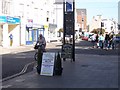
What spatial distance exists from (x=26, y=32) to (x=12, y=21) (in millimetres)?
7710

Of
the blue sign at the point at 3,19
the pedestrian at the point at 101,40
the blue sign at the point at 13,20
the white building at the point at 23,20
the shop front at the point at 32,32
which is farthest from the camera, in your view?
the shop front at the point at 32,32

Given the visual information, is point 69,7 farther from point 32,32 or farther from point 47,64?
point 32,32

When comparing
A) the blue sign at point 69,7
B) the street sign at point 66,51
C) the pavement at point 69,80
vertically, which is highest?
the blue sign at point 69,7

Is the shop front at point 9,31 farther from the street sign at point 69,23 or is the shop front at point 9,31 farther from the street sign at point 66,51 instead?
the street sign at point 66,51

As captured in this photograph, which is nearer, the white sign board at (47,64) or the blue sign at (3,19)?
the white sign board at (47,64)

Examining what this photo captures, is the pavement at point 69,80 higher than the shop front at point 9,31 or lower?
lower

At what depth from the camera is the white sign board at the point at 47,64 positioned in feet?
49.4

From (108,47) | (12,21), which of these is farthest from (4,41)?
(108,47)

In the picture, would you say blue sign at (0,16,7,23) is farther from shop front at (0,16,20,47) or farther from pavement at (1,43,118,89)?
pavement at (1,43,118,89)

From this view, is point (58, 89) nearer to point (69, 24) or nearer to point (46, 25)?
point (69, 24)

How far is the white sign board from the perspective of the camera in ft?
49.4

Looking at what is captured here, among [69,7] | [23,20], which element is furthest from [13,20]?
[69,7]

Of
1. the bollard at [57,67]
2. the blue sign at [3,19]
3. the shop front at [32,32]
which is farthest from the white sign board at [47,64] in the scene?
the shop front at [32,32]

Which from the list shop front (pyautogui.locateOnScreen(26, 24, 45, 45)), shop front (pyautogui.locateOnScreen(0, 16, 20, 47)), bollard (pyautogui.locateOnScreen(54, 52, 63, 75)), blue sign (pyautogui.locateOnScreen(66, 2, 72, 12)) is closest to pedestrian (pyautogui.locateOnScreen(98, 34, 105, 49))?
shop front (pyautogui.locateOnScreen(0, 16, 20, 47))
